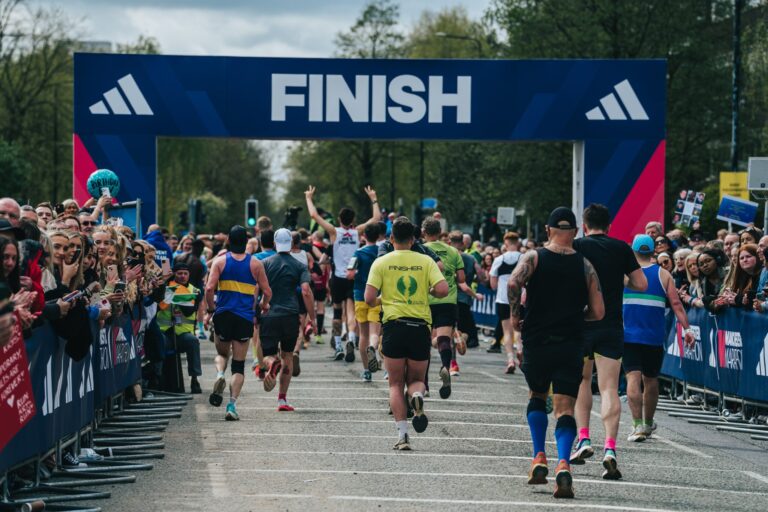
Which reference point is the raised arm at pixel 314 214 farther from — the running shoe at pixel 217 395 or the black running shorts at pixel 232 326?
the running shoe at pixel 217 395

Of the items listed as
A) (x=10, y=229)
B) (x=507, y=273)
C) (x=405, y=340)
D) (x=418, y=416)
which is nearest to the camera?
(x=10, y=229)

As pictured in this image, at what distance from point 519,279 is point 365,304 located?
26.8 ft

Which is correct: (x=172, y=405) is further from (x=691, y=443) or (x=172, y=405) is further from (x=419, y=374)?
(x=691, y=443)

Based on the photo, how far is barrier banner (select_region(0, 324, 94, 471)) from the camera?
9349 millimetres

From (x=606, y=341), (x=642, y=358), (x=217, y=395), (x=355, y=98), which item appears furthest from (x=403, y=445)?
(x=355, y=98)

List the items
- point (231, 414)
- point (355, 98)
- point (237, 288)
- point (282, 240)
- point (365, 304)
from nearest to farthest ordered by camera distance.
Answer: point (231, 414) → point (237, 288) → point (282, 240) → point (365, 304) → point (355, 98)

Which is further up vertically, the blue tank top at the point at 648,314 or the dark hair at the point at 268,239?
the dark hair at the point at 268,239

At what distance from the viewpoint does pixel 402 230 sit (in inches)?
488

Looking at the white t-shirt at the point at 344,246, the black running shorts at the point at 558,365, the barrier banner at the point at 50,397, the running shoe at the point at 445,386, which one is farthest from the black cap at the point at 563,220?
the white t-shirt at the point at 344,246

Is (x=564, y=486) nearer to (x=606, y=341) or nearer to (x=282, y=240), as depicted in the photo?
(x=606, y=341)

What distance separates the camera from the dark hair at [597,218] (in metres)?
11.5

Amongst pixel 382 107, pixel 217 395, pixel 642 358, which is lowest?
pixel 217 395

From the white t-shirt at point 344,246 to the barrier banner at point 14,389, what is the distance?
12683 mm

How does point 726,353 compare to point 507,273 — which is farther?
point 507,273
